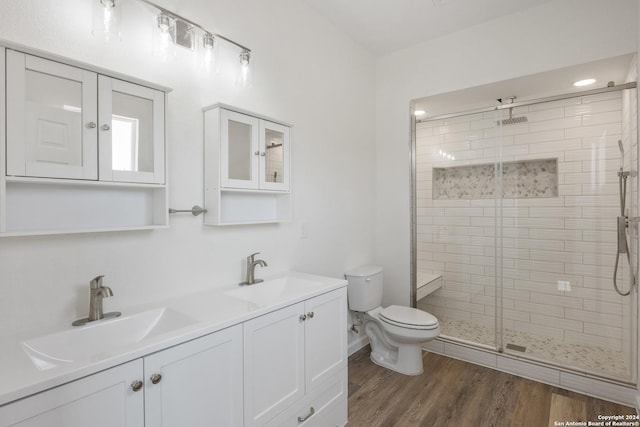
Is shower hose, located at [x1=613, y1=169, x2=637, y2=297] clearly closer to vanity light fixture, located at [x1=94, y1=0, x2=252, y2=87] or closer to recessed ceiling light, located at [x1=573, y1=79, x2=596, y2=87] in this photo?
recessed ceiling light, located at [x1=573, y1=79, x2=596, y2=87]

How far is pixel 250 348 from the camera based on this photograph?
135cm

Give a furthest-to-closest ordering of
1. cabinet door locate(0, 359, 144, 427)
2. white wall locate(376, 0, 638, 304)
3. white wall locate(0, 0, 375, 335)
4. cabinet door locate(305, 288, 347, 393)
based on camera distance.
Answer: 1. white wall locate(376, 0, 638, 304)
2. cabinet door locate(305, 288, 347, 393)
3. white wall locate(0, 0, 375, 335)
4. cabinet door locate(0, 359, 144, 427)

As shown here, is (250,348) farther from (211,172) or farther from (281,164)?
(281,164)

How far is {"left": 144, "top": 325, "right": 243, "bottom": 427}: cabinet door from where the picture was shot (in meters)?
1.05

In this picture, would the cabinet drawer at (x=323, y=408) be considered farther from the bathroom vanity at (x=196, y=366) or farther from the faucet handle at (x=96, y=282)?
the faucet handle at (x=96, y=282)

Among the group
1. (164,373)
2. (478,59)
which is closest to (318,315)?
(164,373)

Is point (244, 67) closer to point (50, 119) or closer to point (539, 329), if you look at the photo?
point (50, 119)

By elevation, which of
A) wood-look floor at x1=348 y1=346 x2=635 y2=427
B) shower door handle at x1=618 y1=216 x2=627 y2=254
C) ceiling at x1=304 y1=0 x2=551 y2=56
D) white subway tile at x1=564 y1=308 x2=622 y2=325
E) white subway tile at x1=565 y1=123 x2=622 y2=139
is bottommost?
wood-look floor at x1=348 y1=346 x2=635 y2=427

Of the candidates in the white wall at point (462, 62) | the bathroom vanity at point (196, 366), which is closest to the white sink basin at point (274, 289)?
the bathroom vanity at point (196, 366)

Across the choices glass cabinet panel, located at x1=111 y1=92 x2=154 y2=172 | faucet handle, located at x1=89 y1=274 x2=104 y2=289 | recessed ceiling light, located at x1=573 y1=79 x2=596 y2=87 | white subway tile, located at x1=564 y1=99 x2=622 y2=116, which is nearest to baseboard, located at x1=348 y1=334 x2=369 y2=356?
faucet handle, located at x1=89 y1=274 x2=104 y2=289

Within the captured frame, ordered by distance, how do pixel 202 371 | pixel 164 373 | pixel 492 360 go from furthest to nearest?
1. pixel 492 360
2. pixel 202 371
3. pixel 164 373

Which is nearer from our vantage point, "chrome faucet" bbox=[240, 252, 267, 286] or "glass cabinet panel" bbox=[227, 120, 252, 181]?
"glass cabinet panel" bbox=[227, 120, 252, 181]

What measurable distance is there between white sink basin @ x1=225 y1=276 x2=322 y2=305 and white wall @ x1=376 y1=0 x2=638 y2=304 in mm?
1397

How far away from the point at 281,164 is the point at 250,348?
112 centimetres
